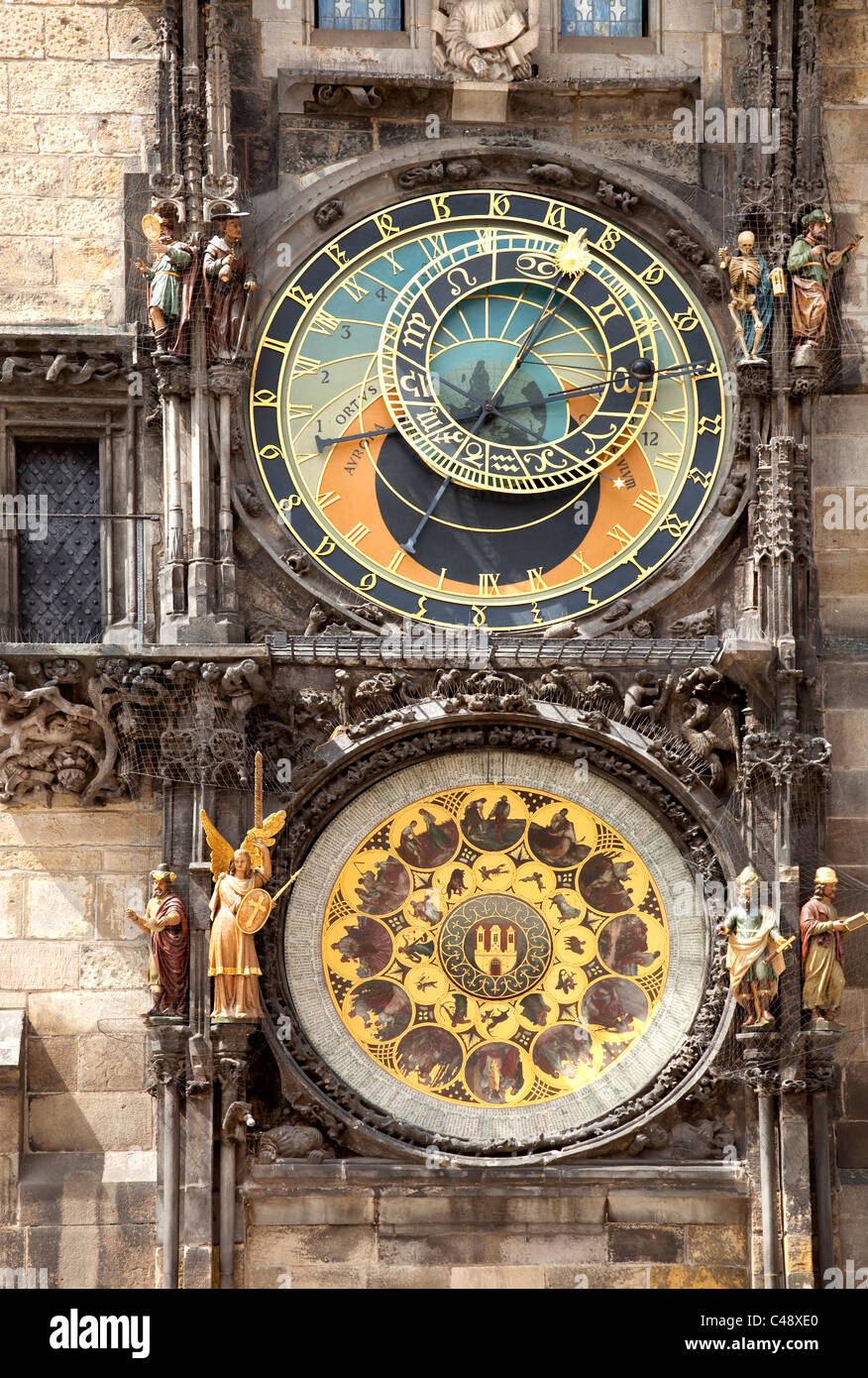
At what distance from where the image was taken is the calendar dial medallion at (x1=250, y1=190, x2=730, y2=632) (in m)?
13.9

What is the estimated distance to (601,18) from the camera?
14531mm

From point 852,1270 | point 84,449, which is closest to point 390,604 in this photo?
point 84,449

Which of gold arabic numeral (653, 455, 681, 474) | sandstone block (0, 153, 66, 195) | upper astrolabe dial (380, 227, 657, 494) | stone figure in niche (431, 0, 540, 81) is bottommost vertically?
gold arabic numeral (653, 455, 681, 474)

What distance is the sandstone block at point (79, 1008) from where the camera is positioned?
13398 millimetres

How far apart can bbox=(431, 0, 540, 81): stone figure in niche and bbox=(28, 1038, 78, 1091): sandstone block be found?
4906mm

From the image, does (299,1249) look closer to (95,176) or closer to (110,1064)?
(110,1064)

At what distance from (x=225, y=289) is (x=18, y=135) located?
133 cm

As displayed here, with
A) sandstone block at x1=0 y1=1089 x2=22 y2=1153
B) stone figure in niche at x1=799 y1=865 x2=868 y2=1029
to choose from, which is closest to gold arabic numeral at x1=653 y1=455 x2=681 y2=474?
stone figure in niche at x1=799 y1=865 x2=868 y2=1029

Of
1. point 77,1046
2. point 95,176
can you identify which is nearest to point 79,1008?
point 77,1046

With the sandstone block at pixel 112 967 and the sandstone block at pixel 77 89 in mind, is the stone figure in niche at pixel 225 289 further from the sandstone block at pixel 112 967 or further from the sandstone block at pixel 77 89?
the sandstone block at pixel 112 967

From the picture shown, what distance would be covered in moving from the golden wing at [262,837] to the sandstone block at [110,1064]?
1.02 metres

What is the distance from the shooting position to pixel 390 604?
1377 cm

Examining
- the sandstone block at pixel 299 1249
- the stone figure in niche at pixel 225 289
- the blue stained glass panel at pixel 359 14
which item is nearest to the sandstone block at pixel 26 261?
A: the stone figure in niche at pixel 225 289

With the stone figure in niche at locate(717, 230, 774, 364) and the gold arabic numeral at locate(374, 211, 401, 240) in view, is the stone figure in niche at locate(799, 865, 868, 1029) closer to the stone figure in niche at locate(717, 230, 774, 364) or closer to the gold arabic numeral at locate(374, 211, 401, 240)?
the stone figure in niche at locate(717, 230, 774, 364)
